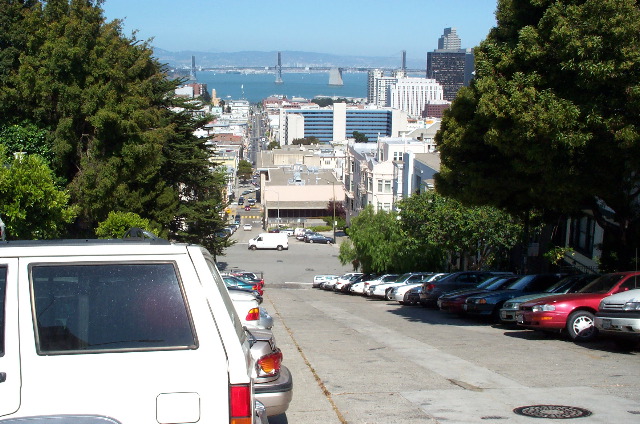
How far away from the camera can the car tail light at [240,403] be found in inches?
156

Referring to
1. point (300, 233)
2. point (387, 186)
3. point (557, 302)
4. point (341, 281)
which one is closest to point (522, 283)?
point (557, 302)

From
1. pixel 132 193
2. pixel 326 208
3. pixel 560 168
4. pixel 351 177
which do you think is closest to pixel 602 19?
pixel 560 168

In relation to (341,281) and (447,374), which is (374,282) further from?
(447,374)

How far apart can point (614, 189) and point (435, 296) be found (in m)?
9.10

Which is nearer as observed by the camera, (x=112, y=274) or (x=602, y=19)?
(x=112, y=274)

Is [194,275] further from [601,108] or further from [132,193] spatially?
[132,193]

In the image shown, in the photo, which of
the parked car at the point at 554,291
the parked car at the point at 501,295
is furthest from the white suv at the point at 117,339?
the parked car at the point at 501,295

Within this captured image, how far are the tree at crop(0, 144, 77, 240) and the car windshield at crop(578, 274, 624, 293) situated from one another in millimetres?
12400

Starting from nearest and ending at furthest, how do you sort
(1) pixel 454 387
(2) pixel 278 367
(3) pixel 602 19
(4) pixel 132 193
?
(2) pixel 278 367 → (1) pixel 454 387 → (3) pixel 602 19 → (4) pixel 132 193

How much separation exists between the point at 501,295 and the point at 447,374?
936 cm

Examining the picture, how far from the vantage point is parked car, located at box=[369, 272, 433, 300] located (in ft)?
106

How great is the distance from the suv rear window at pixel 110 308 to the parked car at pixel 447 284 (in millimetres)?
21798

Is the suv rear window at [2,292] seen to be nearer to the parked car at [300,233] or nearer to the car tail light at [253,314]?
the car tail light at [253,314]

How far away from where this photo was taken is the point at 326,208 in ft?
399
